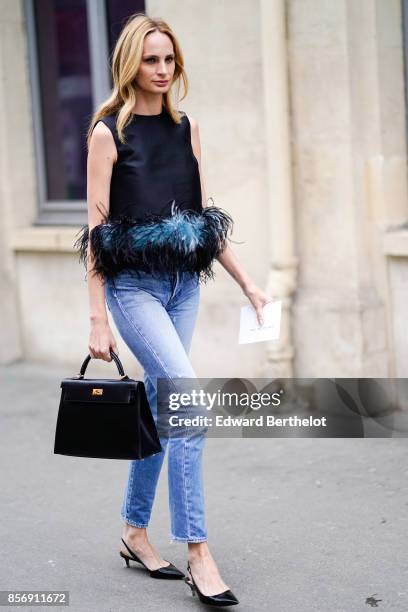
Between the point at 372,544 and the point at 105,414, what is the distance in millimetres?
1296

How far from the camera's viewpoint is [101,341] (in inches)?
148

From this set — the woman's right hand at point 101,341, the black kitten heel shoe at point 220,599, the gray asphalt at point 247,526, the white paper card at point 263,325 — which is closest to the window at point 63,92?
the gray asphalt at point 247,526

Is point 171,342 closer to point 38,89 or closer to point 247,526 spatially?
point 247,526

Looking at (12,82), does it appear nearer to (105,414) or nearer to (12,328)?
(12,328)

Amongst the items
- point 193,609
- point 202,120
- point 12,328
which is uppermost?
point 202,120

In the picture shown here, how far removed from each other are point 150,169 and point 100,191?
0.62 ft

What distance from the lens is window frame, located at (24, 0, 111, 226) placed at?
7.85m

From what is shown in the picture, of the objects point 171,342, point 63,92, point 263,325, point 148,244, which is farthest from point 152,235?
point 63,92

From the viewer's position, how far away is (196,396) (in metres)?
3.69

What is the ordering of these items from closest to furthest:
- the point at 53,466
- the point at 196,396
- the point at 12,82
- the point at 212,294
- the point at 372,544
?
the point at 196,396
the point at 372,544
the point at 53,466
the point at 212,294
the point at 12,82

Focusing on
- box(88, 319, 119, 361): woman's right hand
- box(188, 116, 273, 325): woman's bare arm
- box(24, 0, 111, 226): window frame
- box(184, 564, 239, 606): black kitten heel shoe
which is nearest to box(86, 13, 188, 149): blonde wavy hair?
box(188, 116, 273, 325): woman's bare arm

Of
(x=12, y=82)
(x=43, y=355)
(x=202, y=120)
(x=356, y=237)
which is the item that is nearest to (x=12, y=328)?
(x=43, y=355)

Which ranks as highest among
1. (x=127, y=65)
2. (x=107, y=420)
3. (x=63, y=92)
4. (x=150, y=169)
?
(x=63, y=92)

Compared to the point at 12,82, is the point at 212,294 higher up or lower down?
lower down
